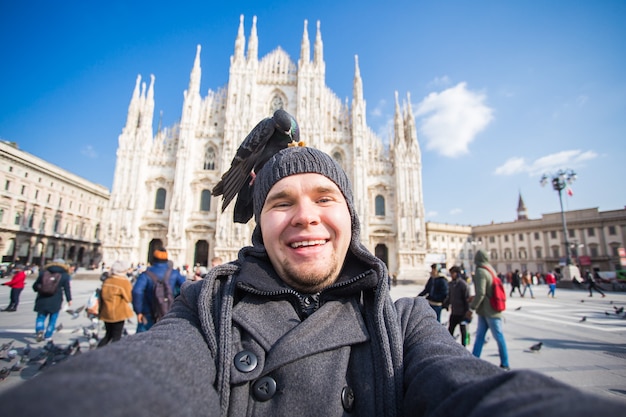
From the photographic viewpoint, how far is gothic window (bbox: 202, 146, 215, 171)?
20625 mm

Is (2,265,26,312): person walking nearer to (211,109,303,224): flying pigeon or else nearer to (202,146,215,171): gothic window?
(211,109,303,224): flying pigeon

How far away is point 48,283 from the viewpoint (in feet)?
15.4

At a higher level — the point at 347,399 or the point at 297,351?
the point at 297,351

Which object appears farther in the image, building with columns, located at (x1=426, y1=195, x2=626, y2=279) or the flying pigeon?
building with columns, located at (x1=426, y1=195, x2=626, y2=279)

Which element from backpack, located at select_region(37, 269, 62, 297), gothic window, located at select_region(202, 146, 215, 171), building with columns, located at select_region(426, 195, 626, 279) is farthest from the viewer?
building with columns, located at select_region(426, 195, 626, 279)

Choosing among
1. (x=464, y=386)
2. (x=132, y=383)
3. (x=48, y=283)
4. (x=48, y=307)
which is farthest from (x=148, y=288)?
(x=464, y=386)

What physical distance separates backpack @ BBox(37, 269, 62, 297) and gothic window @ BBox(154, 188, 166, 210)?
16170mm

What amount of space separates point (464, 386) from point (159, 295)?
13.0 feet

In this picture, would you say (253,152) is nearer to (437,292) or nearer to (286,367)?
(286,367)

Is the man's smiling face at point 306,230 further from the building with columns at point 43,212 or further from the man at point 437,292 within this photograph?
the building with columns at point 43,212

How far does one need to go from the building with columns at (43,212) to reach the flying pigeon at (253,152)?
105ft

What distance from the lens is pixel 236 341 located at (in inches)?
36.6

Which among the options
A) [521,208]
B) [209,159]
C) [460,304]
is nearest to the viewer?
[460,304]

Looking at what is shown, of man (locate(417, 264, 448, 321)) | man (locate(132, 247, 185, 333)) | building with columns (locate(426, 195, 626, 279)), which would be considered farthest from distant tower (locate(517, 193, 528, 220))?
man (locate(132, 247, 185, 333))
